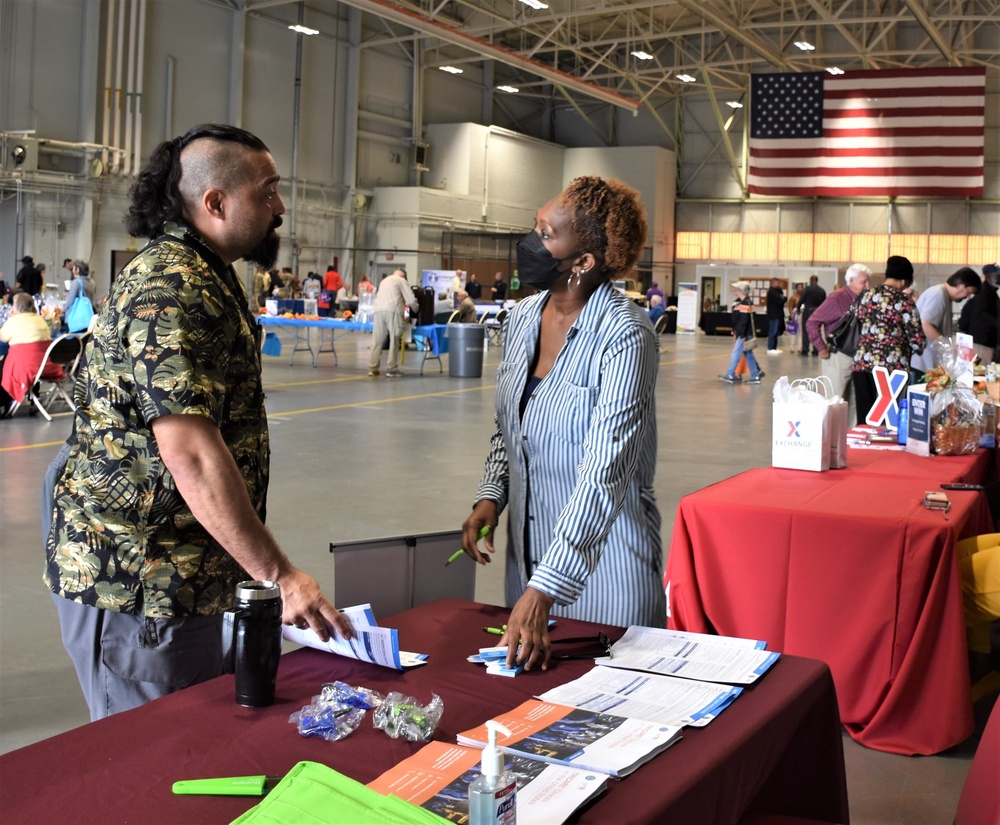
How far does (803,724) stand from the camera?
1.79m

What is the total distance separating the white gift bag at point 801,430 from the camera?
397cm

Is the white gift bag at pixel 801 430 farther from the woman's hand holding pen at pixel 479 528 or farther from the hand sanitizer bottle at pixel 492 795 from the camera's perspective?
the hand sanitizer bottle at pixel 492 795

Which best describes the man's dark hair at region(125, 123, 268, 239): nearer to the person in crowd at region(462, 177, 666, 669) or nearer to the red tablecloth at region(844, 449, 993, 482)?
the person in crowd at region(462, 177, 666, 669)

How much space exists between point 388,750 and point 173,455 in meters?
0.58

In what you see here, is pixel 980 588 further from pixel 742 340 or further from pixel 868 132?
pixel 868 132

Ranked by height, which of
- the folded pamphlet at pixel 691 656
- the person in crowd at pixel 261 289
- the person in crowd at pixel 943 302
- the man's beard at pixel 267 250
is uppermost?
the person in crowd at pixel 261 289

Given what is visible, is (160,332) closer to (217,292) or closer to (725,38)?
(217,292)

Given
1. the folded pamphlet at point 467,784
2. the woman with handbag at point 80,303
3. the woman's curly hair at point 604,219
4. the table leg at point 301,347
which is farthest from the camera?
the table leg at point 301,347

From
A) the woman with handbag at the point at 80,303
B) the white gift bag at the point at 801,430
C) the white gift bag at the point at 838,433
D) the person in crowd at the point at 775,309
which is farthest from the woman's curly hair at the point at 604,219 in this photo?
the person in crowd at the point at 775,309

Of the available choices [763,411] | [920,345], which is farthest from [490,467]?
[763,411]

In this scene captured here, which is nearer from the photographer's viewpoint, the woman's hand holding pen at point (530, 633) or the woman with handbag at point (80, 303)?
the woman's hand holding pen at point (530, 633)

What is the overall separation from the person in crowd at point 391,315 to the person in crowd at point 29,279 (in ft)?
16.6

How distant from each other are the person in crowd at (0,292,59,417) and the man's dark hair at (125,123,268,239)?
7.64m

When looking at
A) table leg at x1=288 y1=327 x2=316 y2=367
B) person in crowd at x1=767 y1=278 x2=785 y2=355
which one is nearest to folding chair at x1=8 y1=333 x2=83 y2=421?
table leg at x1=288 y1=327 x2=316 y2=367
